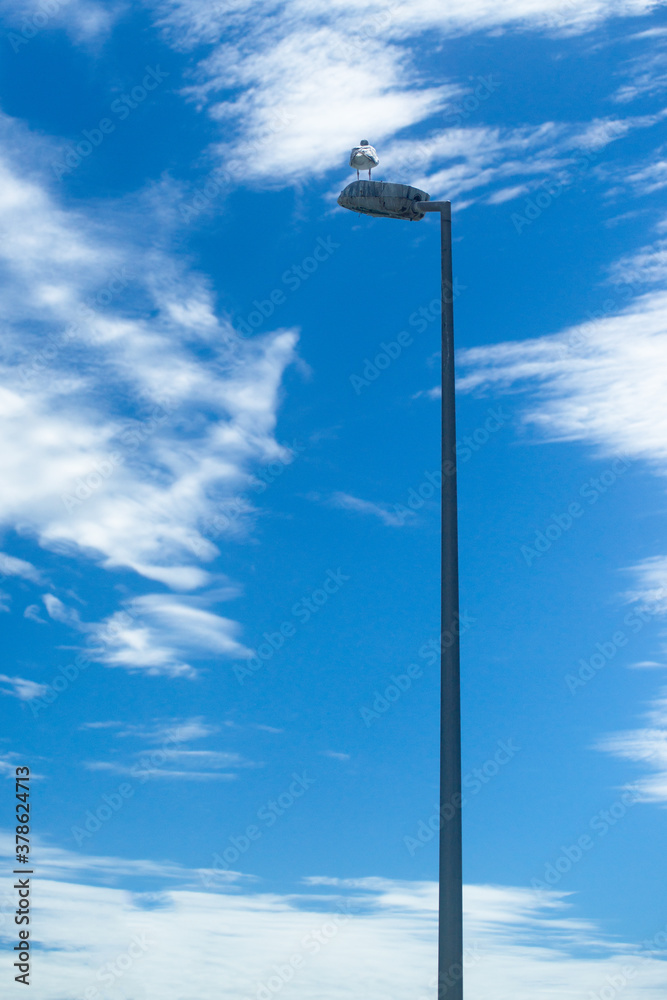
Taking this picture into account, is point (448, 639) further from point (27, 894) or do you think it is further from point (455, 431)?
point (27, 894)

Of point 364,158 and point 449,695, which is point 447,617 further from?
point 364,158

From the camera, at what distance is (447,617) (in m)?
11.3

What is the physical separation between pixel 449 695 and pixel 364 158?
5841 millimetres

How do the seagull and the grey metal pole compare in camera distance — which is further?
the seagull

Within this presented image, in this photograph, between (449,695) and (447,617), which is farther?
(447,617)

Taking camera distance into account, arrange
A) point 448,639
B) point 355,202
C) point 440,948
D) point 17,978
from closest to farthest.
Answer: point 440,948 < point 448,639 < point 355,202 < point 17,978

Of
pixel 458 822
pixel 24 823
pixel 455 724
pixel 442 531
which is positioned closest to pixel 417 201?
pixel 442 531

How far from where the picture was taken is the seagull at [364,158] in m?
12.5

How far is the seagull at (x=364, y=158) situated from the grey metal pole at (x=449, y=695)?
819 mm

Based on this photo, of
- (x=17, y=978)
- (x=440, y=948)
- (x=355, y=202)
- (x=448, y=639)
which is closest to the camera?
(x=440, y=948)

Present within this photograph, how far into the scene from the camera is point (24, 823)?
2073 cm

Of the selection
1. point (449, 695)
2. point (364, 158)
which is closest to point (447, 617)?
point (449, 695)

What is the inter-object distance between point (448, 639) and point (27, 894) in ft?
41.7

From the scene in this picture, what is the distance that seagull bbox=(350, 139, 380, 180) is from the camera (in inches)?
491
